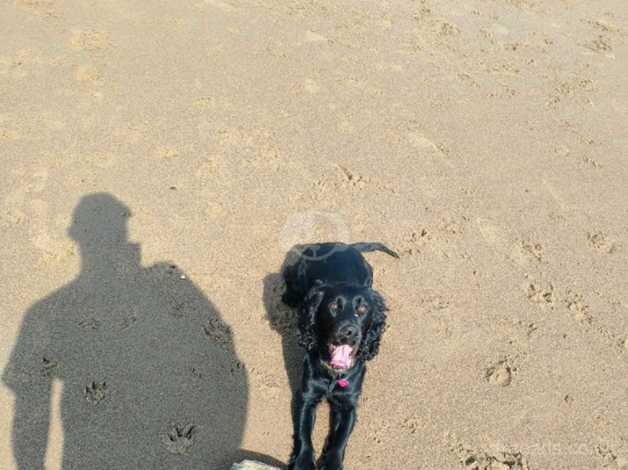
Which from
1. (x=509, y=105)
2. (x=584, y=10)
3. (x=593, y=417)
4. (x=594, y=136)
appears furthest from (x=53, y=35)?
(x=584, y=10)

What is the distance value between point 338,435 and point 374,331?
28.7 inches

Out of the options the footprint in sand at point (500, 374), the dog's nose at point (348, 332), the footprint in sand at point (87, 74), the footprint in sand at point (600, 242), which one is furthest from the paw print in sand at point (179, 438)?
the footprint in sand at point (87, 74)

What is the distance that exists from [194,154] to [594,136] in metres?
4.88

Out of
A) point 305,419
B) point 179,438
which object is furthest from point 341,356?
point 179,438

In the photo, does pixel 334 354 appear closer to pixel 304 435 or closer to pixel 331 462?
pixel 304 435

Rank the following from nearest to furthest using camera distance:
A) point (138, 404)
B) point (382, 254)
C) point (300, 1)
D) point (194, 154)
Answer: point (138, 404)
point (382, 254)
point (194, 154)
point (300, 1)

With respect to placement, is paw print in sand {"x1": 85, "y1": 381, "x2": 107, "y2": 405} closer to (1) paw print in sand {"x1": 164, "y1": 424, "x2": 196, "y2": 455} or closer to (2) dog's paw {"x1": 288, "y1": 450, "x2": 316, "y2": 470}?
(1) paw print in sand {"x1": 164, "y1": 424, "x2": 196, "y2": 455}

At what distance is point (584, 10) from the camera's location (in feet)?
32.3

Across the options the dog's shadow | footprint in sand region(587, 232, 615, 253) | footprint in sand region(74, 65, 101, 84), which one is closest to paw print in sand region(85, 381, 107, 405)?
the dog's shadow

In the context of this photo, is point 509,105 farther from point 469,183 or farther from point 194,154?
point 194,154

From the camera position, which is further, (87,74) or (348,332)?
(87,74)

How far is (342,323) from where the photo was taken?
3596 mm

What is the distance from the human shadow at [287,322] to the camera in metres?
4.17

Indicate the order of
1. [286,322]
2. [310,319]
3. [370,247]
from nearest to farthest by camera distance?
[310,319] → [286,322] → [370,247]
